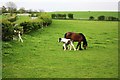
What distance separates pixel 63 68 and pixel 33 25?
1142 cm

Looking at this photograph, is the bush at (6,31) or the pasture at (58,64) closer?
the pasture at (58,64)

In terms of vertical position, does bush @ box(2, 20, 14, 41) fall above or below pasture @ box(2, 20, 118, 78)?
above

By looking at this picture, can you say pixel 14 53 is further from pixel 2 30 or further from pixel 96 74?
pixel 96 74

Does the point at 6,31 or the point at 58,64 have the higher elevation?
the point at 6,31

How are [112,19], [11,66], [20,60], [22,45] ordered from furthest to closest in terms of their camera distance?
[112,19] → [22,45] → [20,60] → [11,66]

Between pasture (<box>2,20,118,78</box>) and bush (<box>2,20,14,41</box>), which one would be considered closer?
pasture (<box>2,20,118,78</box>)

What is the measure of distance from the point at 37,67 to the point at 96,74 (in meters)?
1.86

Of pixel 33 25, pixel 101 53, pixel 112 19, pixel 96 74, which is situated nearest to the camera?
pixel 96 74

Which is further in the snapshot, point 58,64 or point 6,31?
point 6,31

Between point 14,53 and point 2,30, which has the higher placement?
point 2,30

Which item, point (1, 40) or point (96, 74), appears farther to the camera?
point (1, 40)

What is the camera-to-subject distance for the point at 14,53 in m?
10.7

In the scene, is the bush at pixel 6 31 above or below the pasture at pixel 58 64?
above

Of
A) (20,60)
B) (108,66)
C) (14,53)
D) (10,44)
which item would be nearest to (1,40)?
(10,44)
